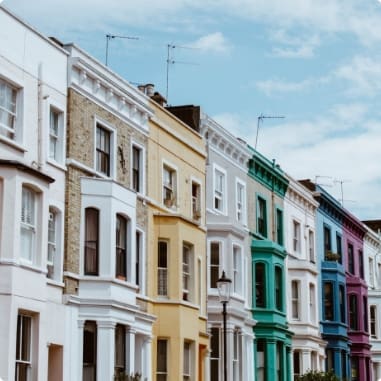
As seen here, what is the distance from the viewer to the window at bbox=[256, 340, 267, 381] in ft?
147

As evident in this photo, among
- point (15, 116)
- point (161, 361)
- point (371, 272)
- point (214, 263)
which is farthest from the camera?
point (371, 272)

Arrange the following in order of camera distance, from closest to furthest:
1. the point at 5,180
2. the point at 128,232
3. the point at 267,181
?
the point at 5,180, the point at 128,232, the point at 267,181

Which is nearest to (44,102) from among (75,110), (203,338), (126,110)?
(75,110)

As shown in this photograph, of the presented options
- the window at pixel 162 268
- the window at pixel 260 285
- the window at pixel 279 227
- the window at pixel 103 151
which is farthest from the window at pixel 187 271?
the window at pixel 279 227

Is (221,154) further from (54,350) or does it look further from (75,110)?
A: (54,350)

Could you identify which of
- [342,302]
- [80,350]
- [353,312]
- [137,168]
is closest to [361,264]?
[353,312]

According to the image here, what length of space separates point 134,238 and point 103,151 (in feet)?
9.70

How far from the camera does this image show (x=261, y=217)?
154 feet

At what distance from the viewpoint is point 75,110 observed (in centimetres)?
3155

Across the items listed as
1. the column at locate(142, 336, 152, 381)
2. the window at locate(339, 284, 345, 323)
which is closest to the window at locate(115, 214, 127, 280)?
the column at locate(142, 336, 152, 381)

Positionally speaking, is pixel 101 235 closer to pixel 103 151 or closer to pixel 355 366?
pixel 103 151

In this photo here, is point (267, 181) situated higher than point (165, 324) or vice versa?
point (267, 181)

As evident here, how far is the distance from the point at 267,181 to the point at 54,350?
65.8ft

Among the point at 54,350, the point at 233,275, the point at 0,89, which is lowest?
the point at 54,350
